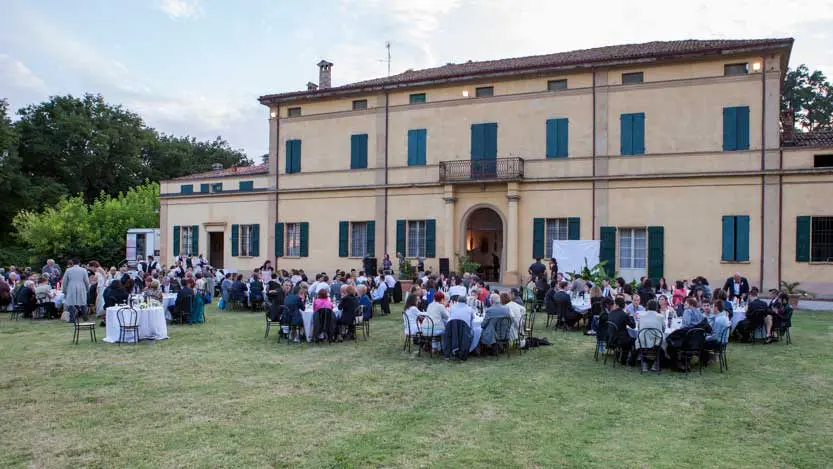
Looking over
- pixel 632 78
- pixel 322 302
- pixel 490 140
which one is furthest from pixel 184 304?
pixel 632 78

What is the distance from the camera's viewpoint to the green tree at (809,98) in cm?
3728

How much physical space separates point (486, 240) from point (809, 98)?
25.5 metres

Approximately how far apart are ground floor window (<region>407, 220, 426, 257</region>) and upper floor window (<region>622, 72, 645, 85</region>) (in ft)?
29.2

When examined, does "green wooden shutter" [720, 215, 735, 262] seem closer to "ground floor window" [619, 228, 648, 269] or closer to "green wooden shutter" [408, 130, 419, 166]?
"ground floor window" [619, 228, 648, 269]

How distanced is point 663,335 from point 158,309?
922cm

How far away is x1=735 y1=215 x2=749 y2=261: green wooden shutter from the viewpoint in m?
19.1

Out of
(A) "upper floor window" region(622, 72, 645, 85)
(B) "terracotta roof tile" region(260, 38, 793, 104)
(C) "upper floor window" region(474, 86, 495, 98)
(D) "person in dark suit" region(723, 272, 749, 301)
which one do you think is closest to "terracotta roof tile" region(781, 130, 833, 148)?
(B) "terracotta roof tile" region(260, 38, 793, 104)

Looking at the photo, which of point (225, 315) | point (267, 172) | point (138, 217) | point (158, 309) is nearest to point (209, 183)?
point (267, 172)

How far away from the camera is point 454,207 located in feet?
75.2

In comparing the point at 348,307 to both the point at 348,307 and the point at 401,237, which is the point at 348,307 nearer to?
the point at 348,307

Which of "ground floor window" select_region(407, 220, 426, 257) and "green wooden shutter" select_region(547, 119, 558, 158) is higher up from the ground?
"green wooden shutter" select_region(547, 119, 558, 158)

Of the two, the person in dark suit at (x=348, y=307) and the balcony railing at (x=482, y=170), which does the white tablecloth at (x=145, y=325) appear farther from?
the balcony railing at (x=482, y=170)

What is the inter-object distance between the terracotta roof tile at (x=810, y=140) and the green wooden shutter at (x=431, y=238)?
1203 cm

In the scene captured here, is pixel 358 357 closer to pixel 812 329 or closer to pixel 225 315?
pixel 225 315
